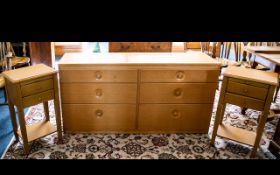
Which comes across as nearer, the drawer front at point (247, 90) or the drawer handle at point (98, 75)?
the drawer front at point (247, 90)

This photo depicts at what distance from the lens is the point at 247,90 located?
6.44 ft

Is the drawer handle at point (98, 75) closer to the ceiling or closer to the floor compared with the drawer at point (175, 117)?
closer to the ceiling

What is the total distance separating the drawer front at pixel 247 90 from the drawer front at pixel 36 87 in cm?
148

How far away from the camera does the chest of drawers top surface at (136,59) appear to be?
2131 mm

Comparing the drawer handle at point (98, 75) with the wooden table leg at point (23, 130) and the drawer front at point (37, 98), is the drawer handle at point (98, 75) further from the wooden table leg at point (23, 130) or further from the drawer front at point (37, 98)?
the wooden table leg at point (23, 130)

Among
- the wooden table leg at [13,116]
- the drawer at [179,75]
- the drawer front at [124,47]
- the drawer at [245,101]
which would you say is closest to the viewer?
the drawer at [245,101]

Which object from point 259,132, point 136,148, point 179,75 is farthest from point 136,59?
point 259,132

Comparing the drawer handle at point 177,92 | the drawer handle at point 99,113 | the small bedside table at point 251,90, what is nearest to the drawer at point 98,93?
the drawer handle at point 99,113

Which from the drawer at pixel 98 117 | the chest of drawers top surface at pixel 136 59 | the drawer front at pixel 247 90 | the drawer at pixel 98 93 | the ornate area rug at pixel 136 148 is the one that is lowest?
the ornate area rug at pixel 136 148

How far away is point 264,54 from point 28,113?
2.67 metres

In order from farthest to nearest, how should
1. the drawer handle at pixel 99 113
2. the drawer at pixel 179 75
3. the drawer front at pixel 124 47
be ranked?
the drawer front at pixel 124 47 → the drawer handle at pixel 99 113 → the drawer at pixel 179 75

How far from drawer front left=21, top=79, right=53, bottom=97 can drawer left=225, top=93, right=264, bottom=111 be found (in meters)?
1.48

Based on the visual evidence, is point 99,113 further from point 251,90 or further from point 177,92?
point 251,90
